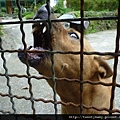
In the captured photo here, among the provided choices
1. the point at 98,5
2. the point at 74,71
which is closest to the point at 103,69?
the point at 74,71

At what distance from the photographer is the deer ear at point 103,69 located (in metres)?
2.14

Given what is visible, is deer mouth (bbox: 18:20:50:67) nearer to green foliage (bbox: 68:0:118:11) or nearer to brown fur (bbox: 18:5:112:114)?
brown fur (bbox: 18:5:112:114)

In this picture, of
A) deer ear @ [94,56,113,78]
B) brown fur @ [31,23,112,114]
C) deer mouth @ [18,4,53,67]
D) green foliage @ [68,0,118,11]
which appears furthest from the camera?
green foliage @ [68,0,118,11]

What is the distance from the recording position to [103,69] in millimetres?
2170

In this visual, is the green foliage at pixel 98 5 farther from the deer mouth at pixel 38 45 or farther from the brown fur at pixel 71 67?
the deer mouth at pixel 38 45

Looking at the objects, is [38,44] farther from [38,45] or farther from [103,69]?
[103,69]

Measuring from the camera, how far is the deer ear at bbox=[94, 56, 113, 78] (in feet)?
7.02

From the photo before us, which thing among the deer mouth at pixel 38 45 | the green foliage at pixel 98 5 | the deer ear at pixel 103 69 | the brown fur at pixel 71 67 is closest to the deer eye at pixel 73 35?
the brown fur at pixel 71 67

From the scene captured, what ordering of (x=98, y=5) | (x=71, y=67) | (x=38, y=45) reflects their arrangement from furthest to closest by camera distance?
(x=98, y=5)
(x=71, y=67)
(x=38, y=45)

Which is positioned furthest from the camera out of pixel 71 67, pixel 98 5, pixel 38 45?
pixel 98 5

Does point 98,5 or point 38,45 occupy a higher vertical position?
point 98,5

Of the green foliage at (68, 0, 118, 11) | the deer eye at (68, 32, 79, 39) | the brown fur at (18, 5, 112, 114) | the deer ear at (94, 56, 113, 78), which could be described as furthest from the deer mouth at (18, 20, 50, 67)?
the green foliage at (68, 0, 118, 11)

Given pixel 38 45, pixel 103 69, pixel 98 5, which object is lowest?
pixel 103 69

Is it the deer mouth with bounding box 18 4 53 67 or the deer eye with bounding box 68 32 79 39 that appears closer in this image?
the deer mouth with bounding box 18 4 53 67
